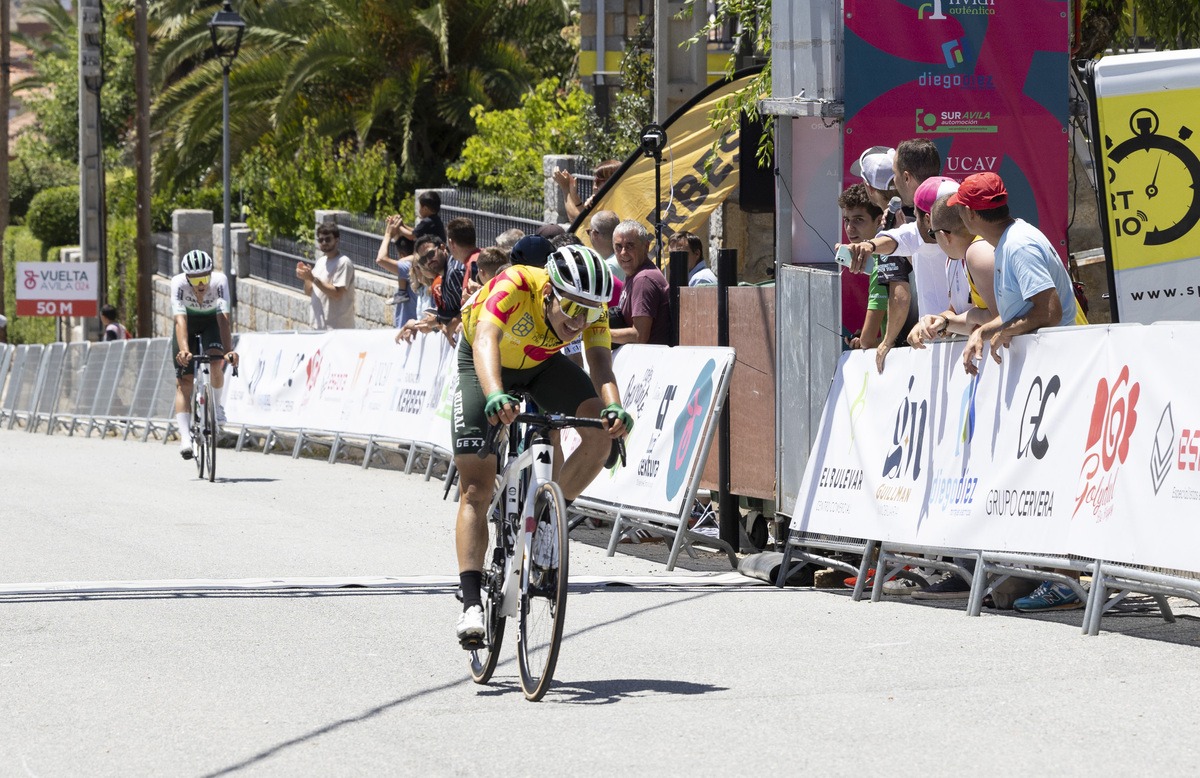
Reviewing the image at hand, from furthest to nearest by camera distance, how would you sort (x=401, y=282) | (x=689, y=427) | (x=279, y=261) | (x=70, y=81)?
(x=70, y=81), (x=279, y=261), (x=401, y=282), (x=689, y=427)

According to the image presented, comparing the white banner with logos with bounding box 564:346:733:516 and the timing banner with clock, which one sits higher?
the timing banner with clock

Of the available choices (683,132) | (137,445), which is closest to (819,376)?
(683,132)

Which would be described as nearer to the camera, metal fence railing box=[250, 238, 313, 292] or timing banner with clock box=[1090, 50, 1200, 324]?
timing banner with clock box=[1090, 50, 1200, 324]

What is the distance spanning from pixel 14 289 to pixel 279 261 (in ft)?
92.0

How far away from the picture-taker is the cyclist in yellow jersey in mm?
6184

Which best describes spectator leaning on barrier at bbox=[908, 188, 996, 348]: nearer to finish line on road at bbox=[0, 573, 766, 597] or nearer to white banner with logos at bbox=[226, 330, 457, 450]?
finish line on road at bbox=[0, 573, 766, 597]

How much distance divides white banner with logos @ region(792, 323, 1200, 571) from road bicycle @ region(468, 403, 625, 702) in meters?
2.11

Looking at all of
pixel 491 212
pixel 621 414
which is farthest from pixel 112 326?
pixel 621 414

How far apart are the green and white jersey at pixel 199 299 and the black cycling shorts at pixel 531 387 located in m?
8.53

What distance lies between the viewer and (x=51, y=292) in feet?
122

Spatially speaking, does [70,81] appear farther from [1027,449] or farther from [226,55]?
[1027,449]

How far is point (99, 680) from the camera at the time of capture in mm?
6441

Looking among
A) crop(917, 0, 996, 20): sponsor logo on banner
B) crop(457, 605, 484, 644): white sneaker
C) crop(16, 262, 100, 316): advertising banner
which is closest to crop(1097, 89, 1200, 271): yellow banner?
crop(917, 0, 996, 20): sponsor logo on banner

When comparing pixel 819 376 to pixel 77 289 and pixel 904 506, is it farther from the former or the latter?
pixel 77 289
